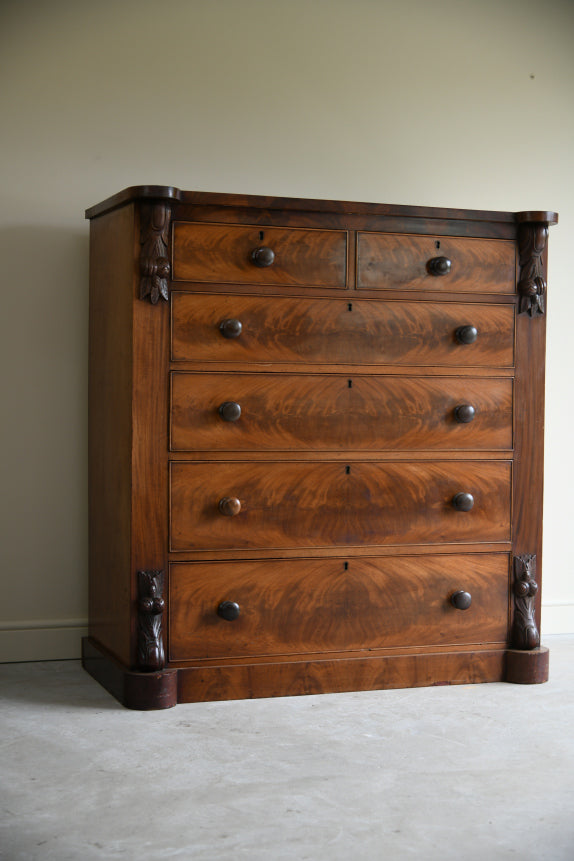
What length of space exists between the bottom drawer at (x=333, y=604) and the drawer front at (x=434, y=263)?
2.62ft

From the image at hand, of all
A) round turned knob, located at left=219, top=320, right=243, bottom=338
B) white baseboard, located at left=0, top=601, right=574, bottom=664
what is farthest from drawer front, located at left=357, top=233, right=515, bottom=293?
white baseboard, located at left=0, top=601, right=574, bottom=664

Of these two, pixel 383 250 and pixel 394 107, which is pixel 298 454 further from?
pixel 394 107

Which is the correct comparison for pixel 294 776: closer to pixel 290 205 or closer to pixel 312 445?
pixel 312 445

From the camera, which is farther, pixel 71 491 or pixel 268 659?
pixel 71 491

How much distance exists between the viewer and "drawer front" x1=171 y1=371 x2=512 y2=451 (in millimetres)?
2730

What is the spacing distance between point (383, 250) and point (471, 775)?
146cm

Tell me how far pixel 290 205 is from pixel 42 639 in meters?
1.60

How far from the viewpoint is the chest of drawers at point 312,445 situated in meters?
2.70

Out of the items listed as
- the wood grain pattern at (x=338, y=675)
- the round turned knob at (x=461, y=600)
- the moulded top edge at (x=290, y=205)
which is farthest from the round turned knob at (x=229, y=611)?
the moulded top edge at (x=290, y=205)

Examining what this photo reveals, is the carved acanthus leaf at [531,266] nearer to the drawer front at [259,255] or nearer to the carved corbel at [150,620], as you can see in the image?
the drawer front at [259,255]

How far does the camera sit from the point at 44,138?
10.5 ft

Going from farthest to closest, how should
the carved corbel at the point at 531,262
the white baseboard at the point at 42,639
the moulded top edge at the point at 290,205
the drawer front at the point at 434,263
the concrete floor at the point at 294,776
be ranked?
1. the white baseboard at the point at 42,639
2. the carved corbel at the point at 531,262
3. the drawer front at the point at 434,263
4. the moulded top edge at the point at 290,205
5. the concrete floor at the point at 294,776

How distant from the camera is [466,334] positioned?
9.48ft

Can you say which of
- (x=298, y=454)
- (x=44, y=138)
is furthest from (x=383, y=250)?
(x=44, y=138)
